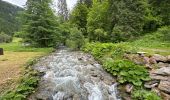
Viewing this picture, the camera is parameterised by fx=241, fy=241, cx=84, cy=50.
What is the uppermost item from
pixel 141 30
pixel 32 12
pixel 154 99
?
pixel 32 12

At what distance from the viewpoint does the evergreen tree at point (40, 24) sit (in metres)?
33.1

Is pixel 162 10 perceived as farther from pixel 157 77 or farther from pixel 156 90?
pixel 156 90

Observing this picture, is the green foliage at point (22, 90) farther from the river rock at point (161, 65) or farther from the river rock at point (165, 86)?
the river rock at point (161, 65)

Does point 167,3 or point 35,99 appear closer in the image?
point 35,99

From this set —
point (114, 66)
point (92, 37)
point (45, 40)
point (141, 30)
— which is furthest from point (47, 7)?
point (114, 66)

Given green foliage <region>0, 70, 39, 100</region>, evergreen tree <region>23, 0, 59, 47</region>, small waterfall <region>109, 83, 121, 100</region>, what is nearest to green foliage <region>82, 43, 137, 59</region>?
small waterfall <region>109, 83, 121, 100</region>

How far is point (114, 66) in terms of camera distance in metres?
14.2

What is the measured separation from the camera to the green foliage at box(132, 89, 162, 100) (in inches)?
418

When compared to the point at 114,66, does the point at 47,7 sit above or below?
above

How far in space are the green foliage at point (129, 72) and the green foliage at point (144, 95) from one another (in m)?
0.65

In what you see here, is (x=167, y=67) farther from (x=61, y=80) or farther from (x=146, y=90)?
(x=61, y=80)

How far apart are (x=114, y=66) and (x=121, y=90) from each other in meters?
2.55

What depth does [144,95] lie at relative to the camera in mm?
10859

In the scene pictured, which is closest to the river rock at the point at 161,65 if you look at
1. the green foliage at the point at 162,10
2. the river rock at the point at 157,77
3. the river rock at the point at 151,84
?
the river rock at the point at 157,77
